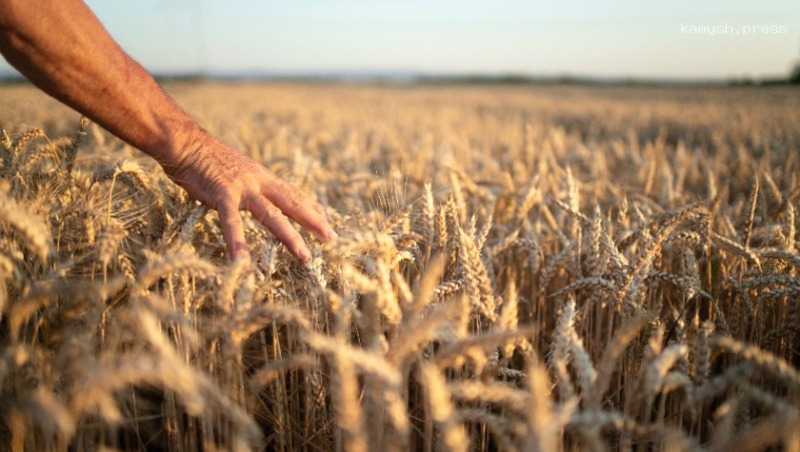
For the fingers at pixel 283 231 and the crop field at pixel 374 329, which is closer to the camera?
the crop field at pixel 374 329

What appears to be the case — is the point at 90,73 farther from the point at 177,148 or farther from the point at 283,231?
the point at 283,231

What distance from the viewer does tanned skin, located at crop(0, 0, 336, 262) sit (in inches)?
51.3

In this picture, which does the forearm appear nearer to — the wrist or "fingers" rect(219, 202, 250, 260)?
the wrist

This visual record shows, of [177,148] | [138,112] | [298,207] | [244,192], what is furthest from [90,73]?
[298,207]

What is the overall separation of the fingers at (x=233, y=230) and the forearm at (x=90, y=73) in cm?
24

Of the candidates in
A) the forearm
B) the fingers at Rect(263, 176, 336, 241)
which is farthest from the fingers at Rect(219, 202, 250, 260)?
the forearm

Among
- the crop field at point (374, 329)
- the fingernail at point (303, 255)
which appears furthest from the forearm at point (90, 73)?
the fingernail at point (303, 255)

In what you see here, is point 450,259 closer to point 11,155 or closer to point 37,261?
point 37,261

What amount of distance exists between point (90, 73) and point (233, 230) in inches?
22.1

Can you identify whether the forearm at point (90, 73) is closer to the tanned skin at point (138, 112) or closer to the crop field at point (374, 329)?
the tanned skin at point (138, 112)

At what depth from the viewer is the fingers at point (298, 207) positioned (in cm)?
151

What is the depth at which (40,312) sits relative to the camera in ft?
4.11

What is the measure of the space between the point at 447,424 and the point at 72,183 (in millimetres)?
1474

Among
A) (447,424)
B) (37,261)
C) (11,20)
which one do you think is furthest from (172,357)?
(11,20)
